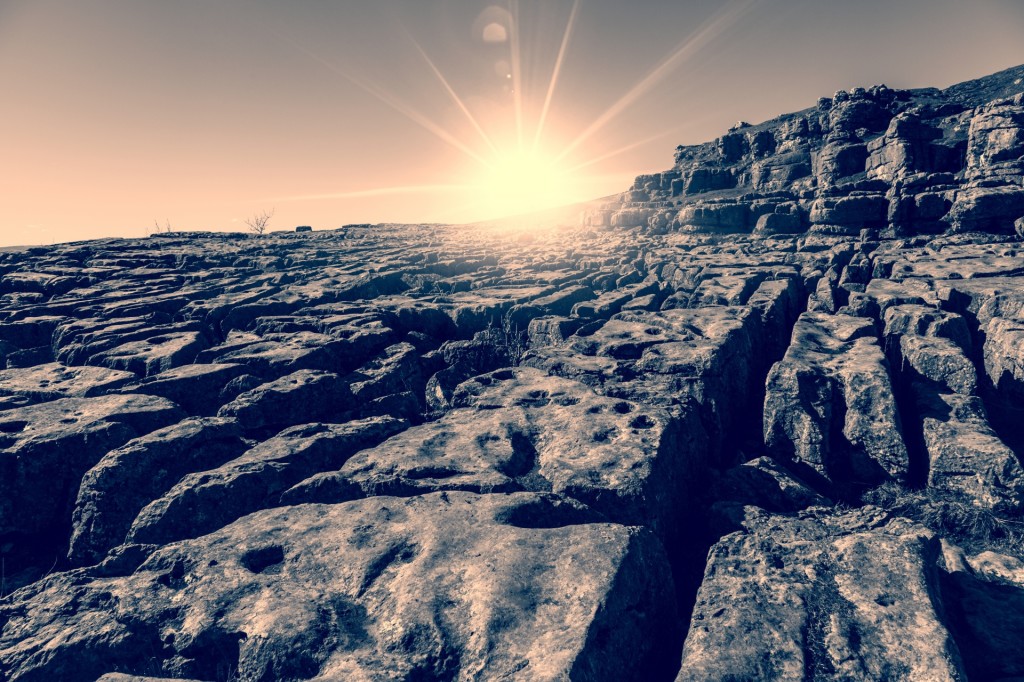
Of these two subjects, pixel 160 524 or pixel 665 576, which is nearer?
pixel 665 576

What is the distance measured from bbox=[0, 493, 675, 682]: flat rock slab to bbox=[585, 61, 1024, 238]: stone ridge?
60.1 ft

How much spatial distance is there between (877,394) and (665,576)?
197 inches

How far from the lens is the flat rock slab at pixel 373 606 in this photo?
3926 millimetres

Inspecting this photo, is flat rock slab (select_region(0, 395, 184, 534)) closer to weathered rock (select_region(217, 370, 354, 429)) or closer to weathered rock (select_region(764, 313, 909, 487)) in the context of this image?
weathered rock (select_region(217, 370, 354, 429))

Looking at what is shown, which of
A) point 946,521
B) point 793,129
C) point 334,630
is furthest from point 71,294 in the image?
point 793,129

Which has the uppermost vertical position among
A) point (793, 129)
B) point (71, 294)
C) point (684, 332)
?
point (793, 129)

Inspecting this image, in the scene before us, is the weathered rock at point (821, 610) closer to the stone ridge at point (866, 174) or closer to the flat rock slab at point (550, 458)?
the flat rock slab at point (550, 458)

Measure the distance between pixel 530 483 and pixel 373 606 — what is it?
224 centimetres

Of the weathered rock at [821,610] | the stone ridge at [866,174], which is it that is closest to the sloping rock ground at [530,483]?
the weathered rock at [821,610]

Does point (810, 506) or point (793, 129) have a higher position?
point (793, 129)

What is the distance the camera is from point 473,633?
157 inches

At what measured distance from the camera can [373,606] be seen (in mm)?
4379

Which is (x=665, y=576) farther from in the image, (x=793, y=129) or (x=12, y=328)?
(x=793, y=129)

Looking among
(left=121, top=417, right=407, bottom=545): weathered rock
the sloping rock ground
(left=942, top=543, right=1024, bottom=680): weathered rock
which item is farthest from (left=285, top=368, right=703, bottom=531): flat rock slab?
(left=942, top=543, right=1024, bottom=680): weathered rock
